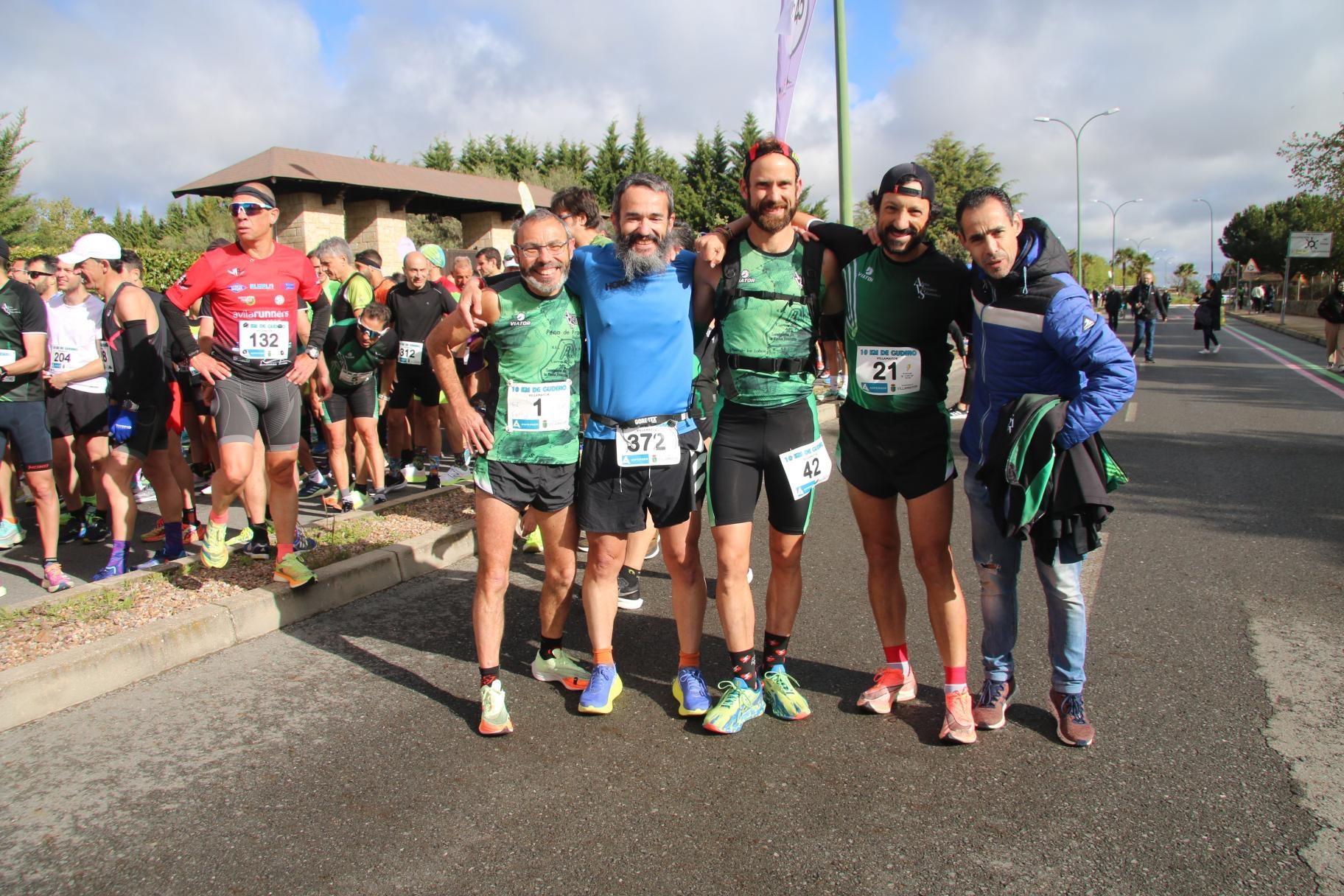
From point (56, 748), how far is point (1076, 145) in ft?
157

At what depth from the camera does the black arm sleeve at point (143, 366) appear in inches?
222

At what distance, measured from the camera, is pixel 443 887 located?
266 cm

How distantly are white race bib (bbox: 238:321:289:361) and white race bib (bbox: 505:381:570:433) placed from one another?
2040 mm

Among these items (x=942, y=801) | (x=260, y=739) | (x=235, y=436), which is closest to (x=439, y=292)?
(x=235, y=436)

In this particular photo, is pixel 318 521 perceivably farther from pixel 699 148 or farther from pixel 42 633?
pixel 699 148

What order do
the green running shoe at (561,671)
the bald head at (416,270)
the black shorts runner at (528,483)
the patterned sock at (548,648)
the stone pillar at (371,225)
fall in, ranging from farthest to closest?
the stone pillar at (371,225), the bald head at (416,270), the patterned sock at (548,648), the green running shoe at (561,671), the black shorts runner at (528,483)

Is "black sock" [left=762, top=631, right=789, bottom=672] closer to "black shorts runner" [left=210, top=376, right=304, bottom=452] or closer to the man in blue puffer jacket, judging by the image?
the man in blue puffer jacket

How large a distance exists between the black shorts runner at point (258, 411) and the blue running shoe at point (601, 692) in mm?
2413

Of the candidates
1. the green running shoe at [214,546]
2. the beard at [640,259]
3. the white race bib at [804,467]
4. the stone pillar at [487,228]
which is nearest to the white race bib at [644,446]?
the white race bib at [804,467]

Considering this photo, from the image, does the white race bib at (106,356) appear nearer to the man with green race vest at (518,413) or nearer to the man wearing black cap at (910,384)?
the man with green race vest at (518,413)

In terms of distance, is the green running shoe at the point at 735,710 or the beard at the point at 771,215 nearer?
the beard at the point at 771,215

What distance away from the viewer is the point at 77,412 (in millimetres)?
6270

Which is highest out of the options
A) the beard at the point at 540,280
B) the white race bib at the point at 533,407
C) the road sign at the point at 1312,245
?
the road sign at the point at 1312,245

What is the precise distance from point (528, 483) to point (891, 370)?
1.51 metres
